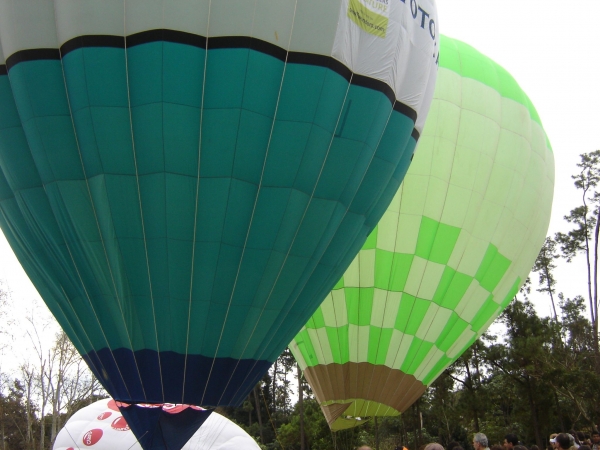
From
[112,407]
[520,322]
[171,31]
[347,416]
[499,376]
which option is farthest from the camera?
[499,376]

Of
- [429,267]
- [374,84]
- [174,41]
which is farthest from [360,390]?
[174,41]

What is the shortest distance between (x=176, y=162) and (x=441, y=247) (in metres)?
4.60

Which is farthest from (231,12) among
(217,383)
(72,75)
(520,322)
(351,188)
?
(520,322)

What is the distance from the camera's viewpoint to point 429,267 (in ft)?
29.1

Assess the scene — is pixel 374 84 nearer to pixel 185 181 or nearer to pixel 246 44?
pixel 246 44

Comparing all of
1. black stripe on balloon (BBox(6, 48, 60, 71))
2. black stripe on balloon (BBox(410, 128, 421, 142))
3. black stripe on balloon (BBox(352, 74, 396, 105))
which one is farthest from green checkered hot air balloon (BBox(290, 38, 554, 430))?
black stripe on balloon (BBox(6, 48, 60, 71))

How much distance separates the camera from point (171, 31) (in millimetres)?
5387

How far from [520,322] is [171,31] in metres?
18.7

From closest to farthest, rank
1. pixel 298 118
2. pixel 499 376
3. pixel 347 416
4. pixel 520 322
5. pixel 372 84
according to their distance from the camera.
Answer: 1. pixel 298 118
2. pixel 372 84
3. pixel 347 416
4. pixel 520 322
5. pixel 499 376

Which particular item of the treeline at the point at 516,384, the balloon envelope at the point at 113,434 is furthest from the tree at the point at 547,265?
the balloon envelope at the point at 113,434

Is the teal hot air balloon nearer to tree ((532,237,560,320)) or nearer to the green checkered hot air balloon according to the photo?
the green checkered hot air balloon

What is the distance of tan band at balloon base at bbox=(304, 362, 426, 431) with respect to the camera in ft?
29.4

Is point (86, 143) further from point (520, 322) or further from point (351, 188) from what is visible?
point (520, 322)

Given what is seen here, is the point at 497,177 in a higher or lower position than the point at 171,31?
higher
